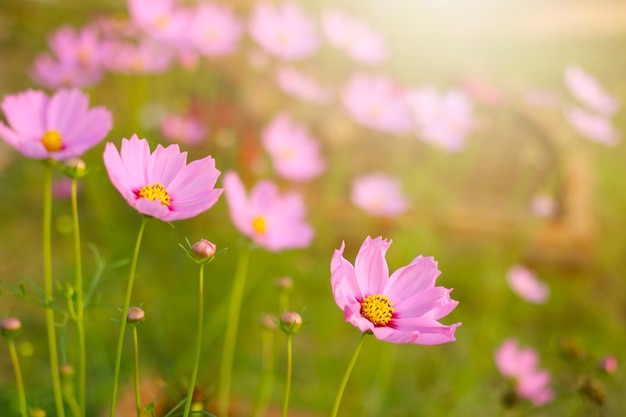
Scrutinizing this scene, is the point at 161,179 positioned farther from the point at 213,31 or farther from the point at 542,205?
the point at 542,205

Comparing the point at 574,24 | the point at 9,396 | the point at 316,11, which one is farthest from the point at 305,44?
the point at 574,24

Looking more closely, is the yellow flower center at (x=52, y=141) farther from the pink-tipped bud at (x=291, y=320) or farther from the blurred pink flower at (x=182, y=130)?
the blurred pink flower at (x=182, y=130)

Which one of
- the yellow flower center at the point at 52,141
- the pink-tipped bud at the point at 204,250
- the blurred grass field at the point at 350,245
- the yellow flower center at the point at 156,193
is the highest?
the yellow flower center at the point at 156,193

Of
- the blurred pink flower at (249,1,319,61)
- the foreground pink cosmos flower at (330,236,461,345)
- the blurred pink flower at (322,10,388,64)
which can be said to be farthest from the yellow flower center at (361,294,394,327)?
the blurred pink flower at (322,10,388,64)

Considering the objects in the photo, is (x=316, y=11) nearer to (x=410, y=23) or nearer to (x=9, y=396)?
(x=410, y=23)

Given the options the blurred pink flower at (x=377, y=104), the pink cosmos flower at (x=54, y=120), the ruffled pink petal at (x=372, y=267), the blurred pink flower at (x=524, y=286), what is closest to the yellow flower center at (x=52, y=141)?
the pink cosmos flower at (x=54, y=120)

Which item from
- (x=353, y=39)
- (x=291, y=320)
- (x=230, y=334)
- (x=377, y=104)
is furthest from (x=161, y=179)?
(x=353, y=39)
